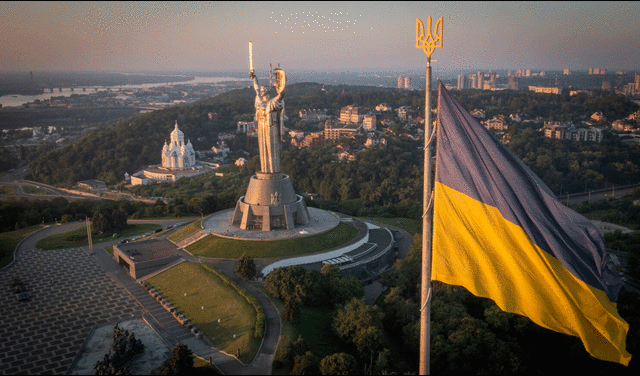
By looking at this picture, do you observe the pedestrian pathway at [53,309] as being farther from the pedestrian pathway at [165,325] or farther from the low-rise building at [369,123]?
the low-rise building at [369,123]

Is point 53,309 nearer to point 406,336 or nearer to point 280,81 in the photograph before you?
point 406,336

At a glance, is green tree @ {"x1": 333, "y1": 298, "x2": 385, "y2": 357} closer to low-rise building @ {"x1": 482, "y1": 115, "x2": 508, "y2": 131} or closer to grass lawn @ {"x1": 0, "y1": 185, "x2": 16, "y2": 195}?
grass lawn @ {"x1": 0, "y1": 185, "x2": 16, "y2": 195}

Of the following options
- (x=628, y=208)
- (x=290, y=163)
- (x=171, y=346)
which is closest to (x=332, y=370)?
(x=171, y=346)

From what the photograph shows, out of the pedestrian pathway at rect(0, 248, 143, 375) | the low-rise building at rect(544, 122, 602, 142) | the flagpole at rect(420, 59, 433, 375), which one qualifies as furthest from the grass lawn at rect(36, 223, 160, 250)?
the low-rise building at rect(544, 122, 602, 142)

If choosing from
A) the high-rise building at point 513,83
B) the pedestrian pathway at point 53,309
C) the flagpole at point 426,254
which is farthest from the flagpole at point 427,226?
the high-rise building at point 513,83

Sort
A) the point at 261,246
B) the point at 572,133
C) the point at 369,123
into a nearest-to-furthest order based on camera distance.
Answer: the point at 261,246 < the point at 572,133 < the point at 369,123

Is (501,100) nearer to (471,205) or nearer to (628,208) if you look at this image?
(628,208)

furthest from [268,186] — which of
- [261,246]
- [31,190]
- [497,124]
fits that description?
[497,124]
